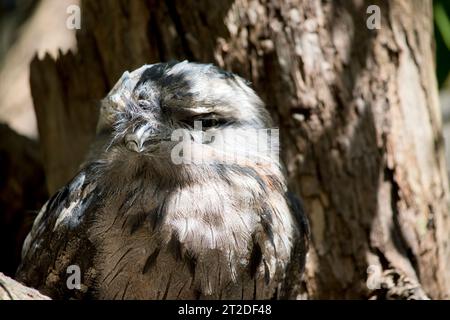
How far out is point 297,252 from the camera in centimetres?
412

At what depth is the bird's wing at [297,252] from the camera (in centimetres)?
408

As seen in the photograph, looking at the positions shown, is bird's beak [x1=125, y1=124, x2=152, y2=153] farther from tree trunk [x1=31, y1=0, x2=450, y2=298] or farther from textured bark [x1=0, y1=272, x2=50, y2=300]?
tree trunk [x1=31, y1=0, x2=450, y2=298]

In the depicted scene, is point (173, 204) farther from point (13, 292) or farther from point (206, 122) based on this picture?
point (13, 292)

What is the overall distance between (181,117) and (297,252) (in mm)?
991

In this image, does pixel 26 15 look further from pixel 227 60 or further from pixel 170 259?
pixel 170 259

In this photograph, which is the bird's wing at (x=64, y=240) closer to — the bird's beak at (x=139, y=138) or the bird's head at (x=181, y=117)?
the bird's head at (x=181, y=117)

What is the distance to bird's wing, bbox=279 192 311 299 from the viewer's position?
4082mm

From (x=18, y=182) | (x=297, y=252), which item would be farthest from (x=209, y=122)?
(x=18, y=182)

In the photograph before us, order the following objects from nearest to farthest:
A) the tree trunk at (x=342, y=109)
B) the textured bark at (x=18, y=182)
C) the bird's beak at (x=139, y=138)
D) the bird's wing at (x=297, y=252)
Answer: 1. the bird's beak at (x=139, y=138)
2. the bird's wing at (x=297, y=252)
3. the tree trunk at (x=342, y=109)
4. the textured bark at (x=18, y=182)

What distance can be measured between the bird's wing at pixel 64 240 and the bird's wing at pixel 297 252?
39.7 inches

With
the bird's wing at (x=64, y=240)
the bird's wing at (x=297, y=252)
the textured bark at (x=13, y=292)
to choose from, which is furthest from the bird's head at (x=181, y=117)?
the textured bark at (x=13, y=292)

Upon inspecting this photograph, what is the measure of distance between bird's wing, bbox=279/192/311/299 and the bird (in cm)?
18

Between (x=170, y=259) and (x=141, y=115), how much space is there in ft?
2.22
